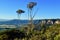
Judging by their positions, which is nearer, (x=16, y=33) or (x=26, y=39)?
(x=26, y=39)

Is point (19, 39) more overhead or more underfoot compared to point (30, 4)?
more underfoot

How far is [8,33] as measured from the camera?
18.6m

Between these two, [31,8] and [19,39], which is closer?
[19,39]

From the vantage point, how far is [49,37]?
14.9 meters

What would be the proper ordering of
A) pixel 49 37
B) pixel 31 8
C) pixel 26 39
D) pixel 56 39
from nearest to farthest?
pixel 56 39
pixel 49 37
pixel 26 39
pixel 31 8

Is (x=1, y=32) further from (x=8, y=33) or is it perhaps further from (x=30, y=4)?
(x=30, y=4)

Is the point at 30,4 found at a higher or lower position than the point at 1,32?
higher

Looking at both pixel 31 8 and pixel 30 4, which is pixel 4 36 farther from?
pixel 31 8

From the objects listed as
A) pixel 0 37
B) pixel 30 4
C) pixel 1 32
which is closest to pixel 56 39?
pixel 0 37

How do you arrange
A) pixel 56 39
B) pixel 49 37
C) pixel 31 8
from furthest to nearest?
pixel 31 8
pixel 49 37
pixel 56 39

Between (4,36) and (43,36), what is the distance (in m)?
3.45

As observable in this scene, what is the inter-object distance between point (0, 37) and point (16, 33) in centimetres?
232

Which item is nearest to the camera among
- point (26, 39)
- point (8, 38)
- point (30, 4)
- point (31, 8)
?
point (26, 39)

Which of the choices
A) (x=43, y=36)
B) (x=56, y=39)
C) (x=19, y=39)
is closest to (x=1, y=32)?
(x=19, y=39)
